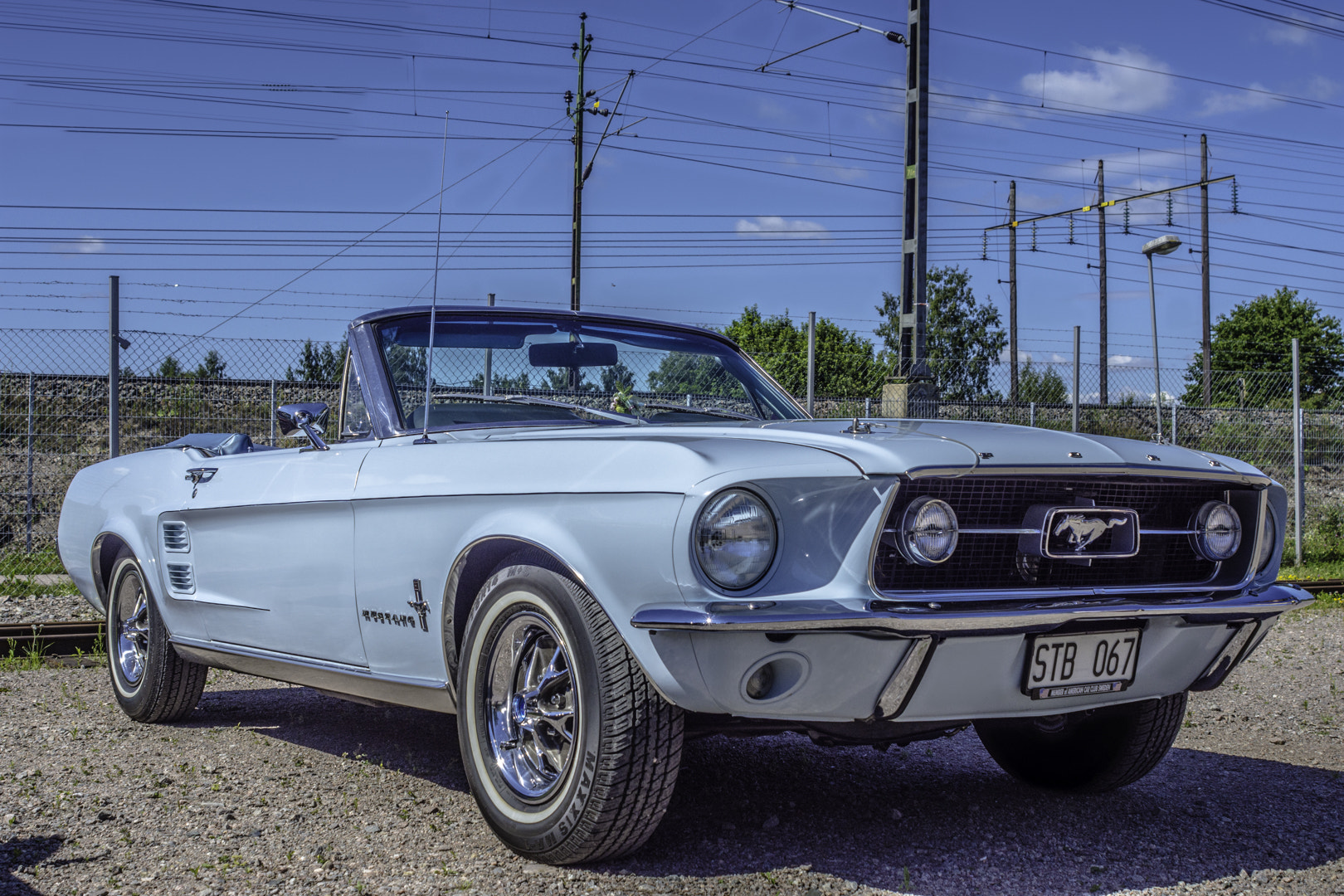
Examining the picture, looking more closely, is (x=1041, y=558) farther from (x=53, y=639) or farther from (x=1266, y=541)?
(x=53, y=639)

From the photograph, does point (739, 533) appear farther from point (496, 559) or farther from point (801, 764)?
point (801, 764)

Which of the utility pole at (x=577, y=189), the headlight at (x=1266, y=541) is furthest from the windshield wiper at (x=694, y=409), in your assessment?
the utility pole at (x=577, y=189)

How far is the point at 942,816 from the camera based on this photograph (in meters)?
3.44

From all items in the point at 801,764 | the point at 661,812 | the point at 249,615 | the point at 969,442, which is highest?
the point at 969,442

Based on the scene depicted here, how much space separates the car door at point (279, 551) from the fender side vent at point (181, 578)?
0.06 ft

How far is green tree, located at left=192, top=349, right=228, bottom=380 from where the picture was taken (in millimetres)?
9445

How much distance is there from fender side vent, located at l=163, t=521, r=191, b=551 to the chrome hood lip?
5.64 ft

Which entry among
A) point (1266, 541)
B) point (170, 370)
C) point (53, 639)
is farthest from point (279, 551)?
point (170, 370)

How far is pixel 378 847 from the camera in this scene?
305 centimetres

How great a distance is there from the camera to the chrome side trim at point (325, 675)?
334 cm

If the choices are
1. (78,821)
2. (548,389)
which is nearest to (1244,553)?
(548,389)

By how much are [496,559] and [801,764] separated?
5.14ft

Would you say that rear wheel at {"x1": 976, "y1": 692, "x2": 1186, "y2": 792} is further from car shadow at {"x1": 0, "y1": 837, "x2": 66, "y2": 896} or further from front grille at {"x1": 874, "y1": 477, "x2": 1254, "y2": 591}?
car shadow at {"x1": 0, "y1": 837, "x2": 66, "y2": 896}

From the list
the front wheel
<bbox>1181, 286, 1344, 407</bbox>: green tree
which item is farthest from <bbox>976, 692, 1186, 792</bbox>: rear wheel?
<bbox>1181, 286, 1344, 407</bbox>: green tree
